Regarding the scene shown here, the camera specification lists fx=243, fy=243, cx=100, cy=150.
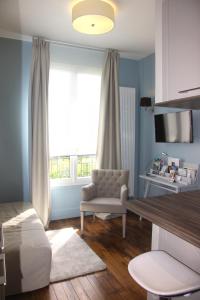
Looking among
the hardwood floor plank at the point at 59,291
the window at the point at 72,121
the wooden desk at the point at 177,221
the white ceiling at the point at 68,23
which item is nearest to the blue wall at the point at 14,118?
the white ceiling at the point at 68,23

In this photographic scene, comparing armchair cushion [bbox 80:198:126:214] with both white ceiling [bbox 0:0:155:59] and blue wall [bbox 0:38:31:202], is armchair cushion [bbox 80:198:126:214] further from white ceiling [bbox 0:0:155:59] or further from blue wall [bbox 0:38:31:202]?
white ceiling [bbox 0:0:155:59]

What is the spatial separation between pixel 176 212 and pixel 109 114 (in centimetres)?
287

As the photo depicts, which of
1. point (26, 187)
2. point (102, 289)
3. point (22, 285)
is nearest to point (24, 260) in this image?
point (22, 285)

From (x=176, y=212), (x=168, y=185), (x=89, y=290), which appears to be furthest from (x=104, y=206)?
(x=176, y=212)

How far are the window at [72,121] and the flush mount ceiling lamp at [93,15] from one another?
47.0 inches

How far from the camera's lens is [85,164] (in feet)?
13.6

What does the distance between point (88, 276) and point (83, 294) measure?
0.27m

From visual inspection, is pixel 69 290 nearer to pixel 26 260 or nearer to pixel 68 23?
pixel 26 260

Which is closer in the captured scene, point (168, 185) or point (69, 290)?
point (69, 290)

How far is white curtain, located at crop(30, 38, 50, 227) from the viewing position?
11.3 feet

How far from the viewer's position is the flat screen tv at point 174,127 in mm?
3244

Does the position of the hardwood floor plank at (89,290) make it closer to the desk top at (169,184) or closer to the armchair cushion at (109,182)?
the armchair cushion at (109,182)

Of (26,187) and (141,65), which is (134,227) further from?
(141,65)

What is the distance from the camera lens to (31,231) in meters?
2.44
